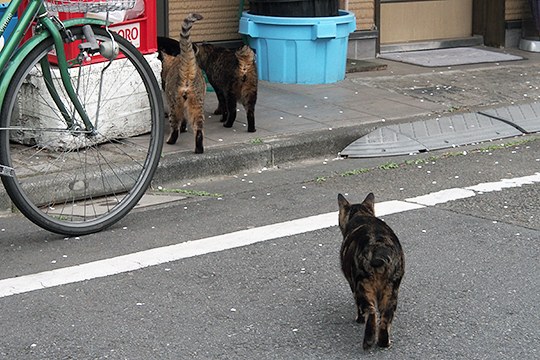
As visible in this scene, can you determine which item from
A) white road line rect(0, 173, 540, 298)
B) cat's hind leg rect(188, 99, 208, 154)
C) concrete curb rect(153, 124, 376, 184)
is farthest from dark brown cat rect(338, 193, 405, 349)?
cat's hind leg rect(188, 99, 208, 154)

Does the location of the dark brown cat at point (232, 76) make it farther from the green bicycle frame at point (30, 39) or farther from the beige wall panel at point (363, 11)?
the beige wall panel at point (363, 11)

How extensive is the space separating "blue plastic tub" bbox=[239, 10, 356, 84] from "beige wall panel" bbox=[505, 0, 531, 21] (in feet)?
10.5

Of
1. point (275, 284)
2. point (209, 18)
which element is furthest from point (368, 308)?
point (209, 18)

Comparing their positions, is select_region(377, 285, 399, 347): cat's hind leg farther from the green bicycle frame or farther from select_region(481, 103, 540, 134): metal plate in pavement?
select_region(481, 103, 540, 134): metal plate in pavement

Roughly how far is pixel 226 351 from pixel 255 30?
5.79 meters

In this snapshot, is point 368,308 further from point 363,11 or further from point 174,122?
point 363,11

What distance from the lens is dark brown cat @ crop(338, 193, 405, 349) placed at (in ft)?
13.6

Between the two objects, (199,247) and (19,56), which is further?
A: (199,247)

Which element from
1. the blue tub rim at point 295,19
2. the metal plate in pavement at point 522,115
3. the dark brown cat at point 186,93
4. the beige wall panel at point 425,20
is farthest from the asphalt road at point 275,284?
the beige wall panel at point 425,20

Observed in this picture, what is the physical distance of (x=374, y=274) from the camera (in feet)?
13.6

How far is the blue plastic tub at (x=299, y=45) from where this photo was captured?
9445 millimetres

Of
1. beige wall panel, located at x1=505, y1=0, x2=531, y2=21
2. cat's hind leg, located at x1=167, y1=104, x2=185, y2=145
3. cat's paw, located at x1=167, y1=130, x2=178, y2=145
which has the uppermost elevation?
beige wall panel, located at x1=505, y1=0, x2=531, y2=21

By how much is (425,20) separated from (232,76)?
4776mm

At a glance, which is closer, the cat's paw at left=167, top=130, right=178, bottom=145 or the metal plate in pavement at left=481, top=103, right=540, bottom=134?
the cat's paw at left=167, top=130, right=178, bottom=145
